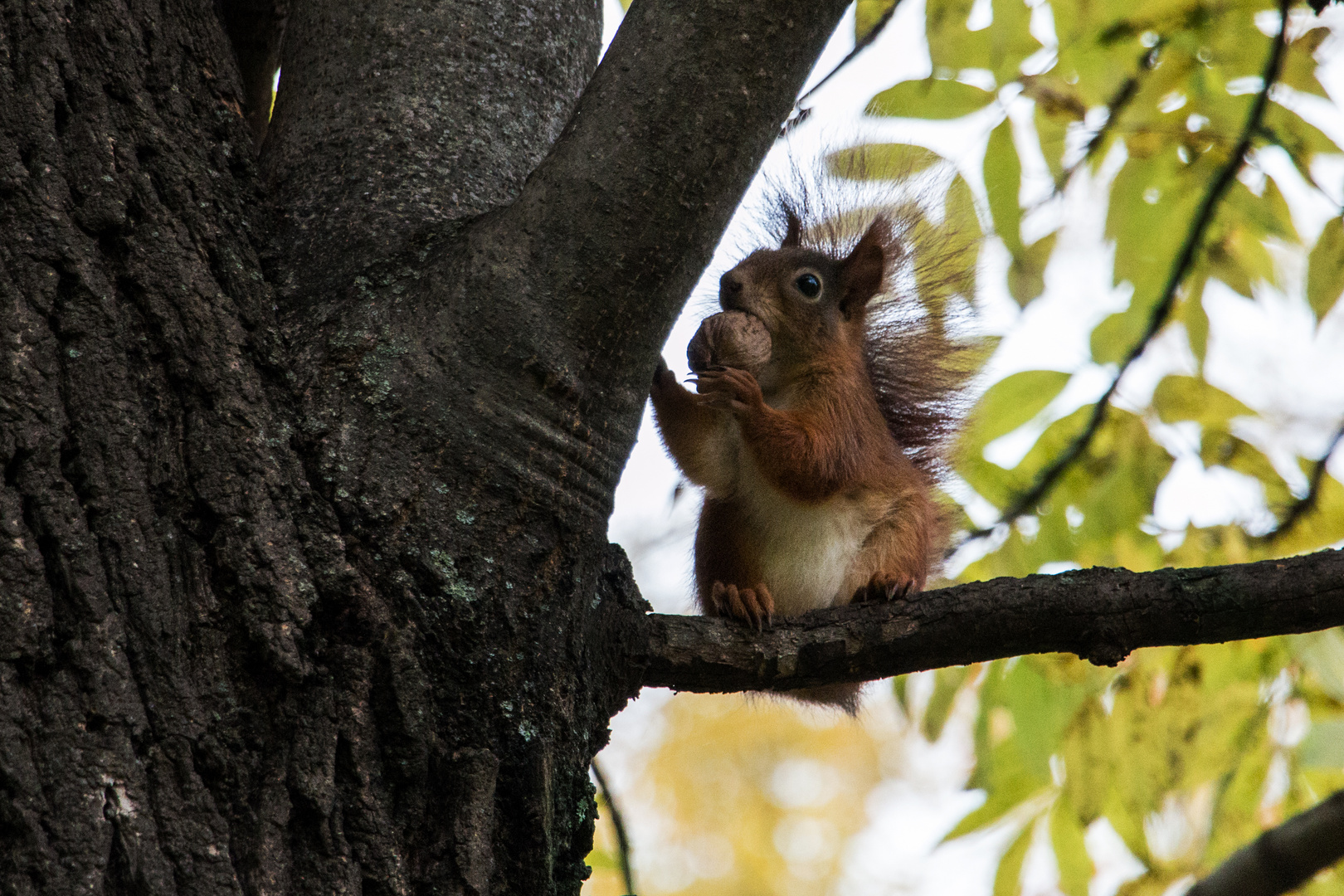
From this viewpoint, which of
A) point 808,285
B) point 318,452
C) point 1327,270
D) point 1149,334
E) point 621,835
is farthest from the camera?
point 808,285

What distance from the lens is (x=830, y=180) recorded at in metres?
2.99

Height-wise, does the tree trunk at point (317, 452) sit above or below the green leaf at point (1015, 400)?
below

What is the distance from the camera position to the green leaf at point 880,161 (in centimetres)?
227

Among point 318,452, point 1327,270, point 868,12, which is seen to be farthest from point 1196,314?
point 318,452

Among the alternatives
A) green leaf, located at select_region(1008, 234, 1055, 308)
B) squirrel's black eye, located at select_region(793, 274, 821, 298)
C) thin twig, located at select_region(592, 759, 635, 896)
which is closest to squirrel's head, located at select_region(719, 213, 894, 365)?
squirrel's black eye, located at select_region(793, 274, 821, 298)

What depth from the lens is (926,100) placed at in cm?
226

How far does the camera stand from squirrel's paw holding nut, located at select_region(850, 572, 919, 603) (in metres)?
2.14

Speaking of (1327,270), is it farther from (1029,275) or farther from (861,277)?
(861,277)

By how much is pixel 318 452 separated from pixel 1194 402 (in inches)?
77.2

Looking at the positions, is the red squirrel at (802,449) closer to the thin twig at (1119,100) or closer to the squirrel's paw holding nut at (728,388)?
the squirrel's paw holding nut at (728,388)

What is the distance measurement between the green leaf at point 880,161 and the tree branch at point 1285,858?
1272 millimetres

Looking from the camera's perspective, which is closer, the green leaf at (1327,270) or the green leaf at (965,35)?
the green leaf at (965,35)

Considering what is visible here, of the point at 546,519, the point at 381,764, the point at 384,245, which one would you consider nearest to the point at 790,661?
the point at 546,519

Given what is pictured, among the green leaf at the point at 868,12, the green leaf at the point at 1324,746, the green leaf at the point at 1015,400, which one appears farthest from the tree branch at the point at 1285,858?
the green leaf at the point at 868,12
